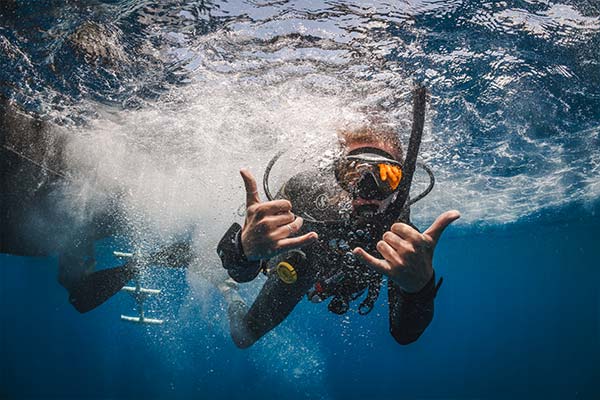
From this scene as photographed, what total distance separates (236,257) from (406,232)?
185cm

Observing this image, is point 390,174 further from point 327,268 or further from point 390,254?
point 327,268

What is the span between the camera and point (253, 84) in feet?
23.4

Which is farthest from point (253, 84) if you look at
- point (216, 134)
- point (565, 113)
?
point (565, 113)

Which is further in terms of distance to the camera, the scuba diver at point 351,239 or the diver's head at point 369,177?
the diver's head at point 369,177

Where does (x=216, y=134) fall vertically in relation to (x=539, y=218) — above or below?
above

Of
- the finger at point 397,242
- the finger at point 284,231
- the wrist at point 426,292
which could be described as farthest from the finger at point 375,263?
the finger at point 284,231

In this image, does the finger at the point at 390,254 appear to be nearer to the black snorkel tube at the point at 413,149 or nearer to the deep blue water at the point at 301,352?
the black snorkel tube at the point at 413,149

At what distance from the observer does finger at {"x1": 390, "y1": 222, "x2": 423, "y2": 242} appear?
8.85 ft

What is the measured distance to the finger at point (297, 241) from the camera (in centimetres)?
282

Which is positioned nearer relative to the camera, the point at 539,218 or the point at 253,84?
the point at 253,84

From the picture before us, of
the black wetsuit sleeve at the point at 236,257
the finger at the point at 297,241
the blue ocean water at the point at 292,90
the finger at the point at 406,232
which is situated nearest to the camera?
the finger at the point at 406,232

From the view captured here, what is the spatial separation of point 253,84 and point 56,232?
764 cm

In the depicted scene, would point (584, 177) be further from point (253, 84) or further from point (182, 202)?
point (182, 202)

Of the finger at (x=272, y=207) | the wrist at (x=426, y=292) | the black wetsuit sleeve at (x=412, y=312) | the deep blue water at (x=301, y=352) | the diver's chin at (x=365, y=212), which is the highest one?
the finger at (x=272, y=207)
